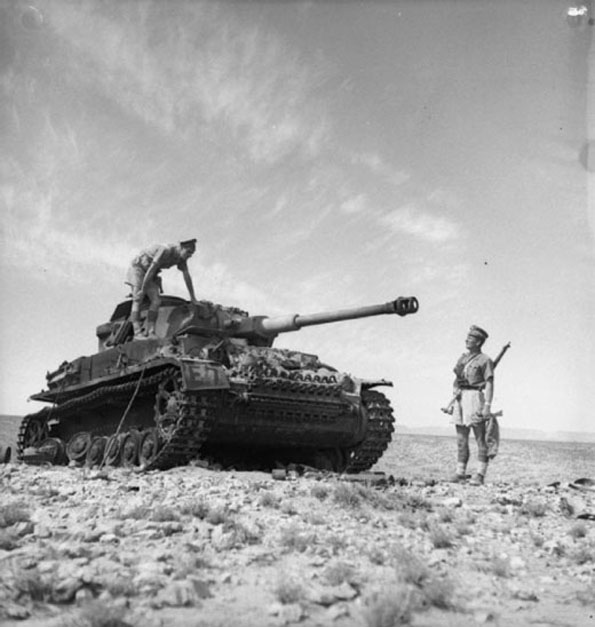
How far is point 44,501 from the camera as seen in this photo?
22.1 feet

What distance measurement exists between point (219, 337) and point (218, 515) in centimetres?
693

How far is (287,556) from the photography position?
16.1 ft

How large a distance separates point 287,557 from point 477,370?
5.78m

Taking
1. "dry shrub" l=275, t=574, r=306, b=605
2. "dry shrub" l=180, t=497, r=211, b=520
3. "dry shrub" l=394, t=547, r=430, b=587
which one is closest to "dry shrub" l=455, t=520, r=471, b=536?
"dry shrub" l=394, t=547, r=430, b=587

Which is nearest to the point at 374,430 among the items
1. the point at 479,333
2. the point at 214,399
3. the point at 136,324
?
the point at 479,333

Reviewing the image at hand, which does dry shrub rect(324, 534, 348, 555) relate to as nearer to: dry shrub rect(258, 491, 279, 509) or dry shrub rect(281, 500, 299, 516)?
dry shrub rect(281, 500, 299, 516)

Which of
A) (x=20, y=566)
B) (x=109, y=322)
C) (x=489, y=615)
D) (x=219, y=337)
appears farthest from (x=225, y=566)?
(x=109, y=322)

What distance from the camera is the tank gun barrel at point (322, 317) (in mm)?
9859

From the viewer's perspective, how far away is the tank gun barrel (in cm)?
986

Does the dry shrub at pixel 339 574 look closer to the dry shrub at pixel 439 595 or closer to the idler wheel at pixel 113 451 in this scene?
the dry shrub at pixel 439 595

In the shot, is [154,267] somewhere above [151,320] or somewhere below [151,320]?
above

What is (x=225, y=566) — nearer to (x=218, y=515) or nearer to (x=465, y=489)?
(x=218, y=515)

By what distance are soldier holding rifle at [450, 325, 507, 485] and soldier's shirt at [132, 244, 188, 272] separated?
566cm

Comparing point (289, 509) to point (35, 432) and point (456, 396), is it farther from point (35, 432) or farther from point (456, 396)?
point (35, 432)
